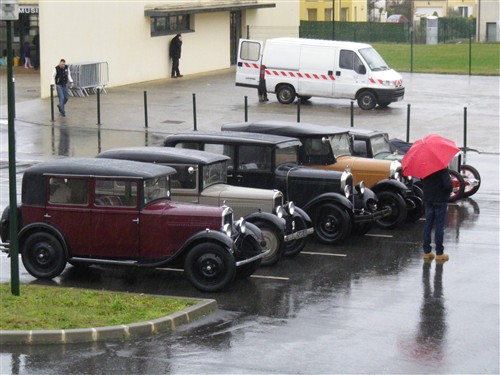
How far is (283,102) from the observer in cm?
3631

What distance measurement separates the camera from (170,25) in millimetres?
44375

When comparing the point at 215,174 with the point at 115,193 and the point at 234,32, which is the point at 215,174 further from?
the point at 234,32

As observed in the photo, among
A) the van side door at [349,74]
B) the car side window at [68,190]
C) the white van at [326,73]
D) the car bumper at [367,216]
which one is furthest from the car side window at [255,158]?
the van side door at [349,74]

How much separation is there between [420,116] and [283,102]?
4.84 metres

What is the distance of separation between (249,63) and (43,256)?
2319 centimetres

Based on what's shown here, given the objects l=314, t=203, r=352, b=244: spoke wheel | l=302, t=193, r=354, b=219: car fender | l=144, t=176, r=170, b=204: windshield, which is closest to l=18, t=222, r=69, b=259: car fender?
l=144, t=176, r=170, b=204: windshield

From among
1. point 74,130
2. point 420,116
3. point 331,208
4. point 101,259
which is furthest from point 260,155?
point 420,116

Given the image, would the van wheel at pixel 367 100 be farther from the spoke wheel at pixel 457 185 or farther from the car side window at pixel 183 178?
the car side window at pixel 183 178

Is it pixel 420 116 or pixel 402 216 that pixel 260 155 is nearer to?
pixel 402 216

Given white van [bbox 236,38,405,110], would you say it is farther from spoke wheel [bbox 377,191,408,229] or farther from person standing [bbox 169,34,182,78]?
spoke wheel [bbox 377,191,408,229]

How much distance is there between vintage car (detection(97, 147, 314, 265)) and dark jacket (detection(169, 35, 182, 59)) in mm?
27053

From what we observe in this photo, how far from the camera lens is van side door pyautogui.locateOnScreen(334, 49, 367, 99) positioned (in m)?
35.2

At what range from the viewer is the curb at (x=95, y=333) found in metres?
11.8

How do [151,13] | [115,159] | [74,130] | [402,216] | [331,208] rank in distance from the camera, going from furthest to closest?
[151,13]
[74,130]
[402,216]
[331,208]
[115,159]
